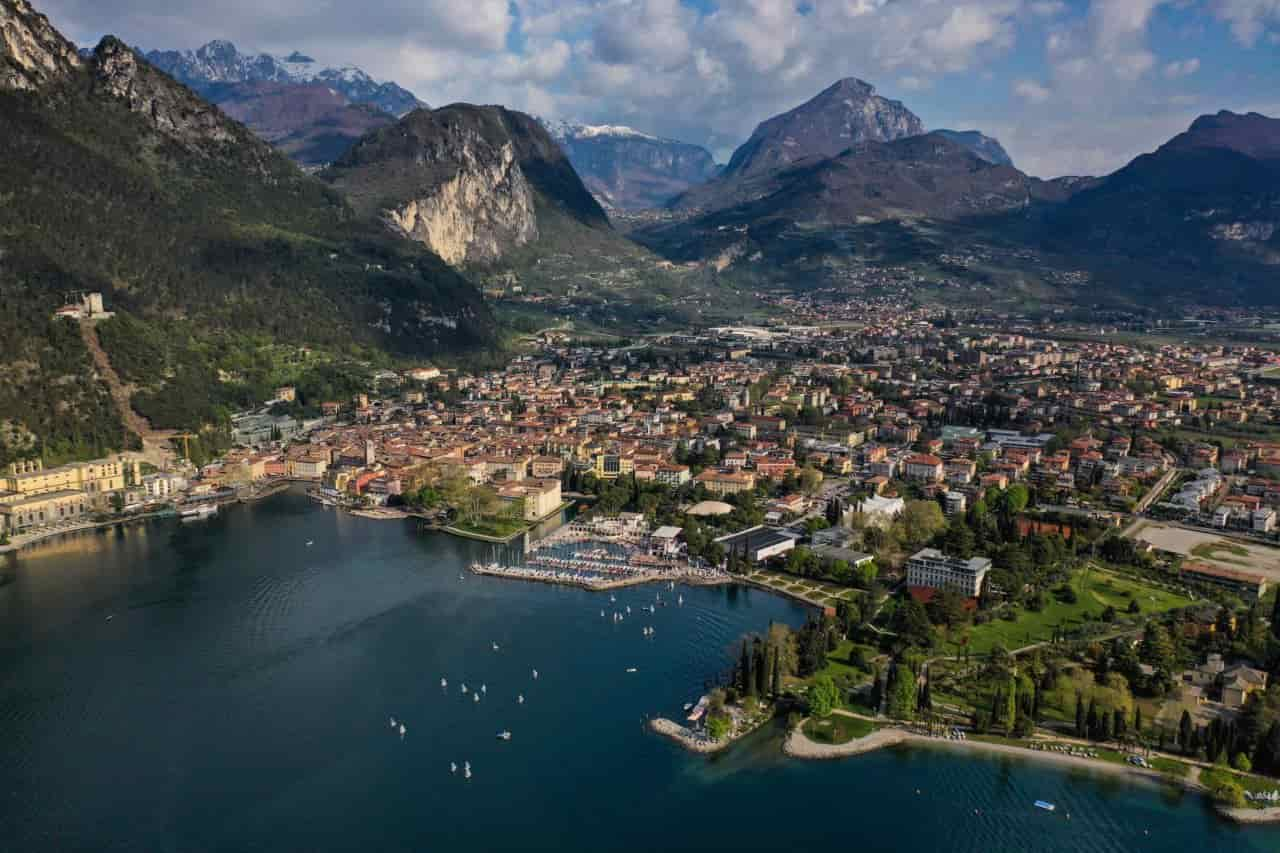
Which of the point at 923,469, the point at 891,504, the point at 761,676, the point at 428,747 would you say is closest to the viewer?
the point at 428,747

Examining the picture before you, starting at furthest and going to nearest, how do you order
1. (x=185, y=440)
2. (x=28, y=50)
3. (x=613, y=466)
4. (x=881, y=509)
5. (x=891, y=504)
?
(x=28, y=50), (x=185, y=440), (x=613, y=466), (x=891, y=504), (x=881, y=509)

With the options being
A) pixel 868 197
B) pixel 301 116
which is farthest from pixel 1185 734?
pixel 301 116

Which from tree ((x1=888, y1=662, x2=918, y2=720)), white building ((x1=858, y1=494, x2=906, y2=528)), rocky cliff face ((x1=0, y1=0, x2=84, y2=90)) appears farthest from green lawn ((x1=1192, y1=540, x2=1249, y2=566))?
rocky cliff face ((x1=0, y1=0, x2=84, y2=90))

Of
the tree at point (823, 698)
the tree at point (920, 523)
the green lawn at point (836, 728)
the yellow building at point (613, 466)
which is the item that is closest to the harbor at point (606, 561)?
the tree at point (920, 523)

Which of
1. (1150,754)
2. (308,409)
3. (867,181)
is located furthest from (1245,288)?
(1150,754)

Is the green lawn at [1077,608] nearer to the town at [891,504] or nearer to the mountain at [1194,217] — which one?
the town at [891,504]

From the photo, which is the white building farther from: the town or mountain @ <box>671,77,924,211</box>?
mountain @ <box>671,77,924,211</box>

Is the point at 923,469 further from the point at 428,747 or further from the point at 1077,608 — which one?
the point at 428,747
